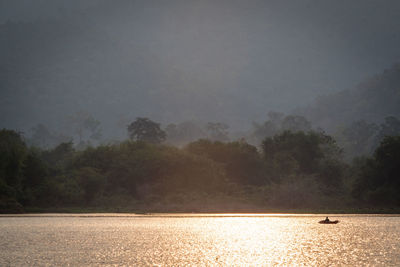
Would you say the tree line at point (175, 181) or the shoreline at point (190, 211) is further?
the tree line at point (175, 181)

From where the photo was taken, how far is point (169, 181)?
196 ft

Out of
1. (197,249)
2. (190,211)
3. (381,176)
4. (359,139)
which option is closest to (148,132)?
(381,176)

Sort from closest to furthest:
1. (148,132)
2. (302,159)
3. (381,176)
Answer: (381,176) → (302,159) → (148,132)

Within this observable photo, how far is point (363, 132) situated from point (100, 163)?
150 meters

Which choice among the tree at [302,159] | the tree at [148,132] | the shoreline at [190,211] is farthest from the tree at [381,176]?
the tree at [148,132]

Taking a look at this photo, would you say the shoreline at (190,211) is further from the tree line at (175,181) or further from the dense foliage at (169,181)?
the dense foliage at (169,181)

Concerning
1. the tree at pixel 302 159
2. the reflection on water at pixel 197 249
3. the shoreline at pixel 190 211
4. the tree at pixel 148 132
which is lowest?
the reflection on water at pixel 197 249

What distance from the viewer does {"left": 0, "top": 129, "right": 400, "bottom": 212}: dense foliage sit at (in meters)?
52.3

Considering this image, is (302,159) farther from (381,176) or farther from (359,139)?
(359,139)

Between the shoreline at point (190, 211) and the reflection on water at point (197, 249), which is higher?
the shoreline at point (190, 211)

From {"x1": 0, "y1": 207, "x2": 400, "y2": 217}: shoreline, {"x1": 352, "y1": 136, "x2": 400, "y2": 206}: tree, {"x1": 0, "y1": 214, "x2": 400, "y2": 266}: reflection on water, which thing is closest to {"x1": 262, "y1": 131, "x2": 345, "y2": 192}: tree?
{"x1": 352, "y1": 136, "x2": 400, "y2": 206}: tree

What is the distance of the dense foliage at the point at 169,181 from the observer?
52.3 m

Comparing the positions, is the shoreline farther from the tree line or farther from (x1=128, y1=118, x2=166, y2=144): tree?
(x1=128, y1=118, x2=166, y2=144): tree

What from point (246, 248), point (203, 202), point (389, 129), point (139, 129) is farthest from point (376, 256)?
point (389, 129)
